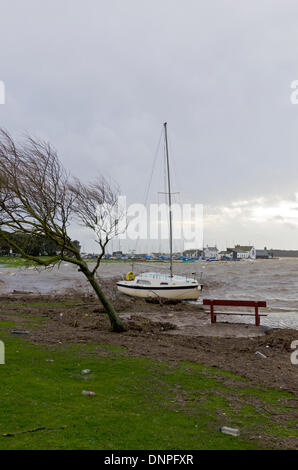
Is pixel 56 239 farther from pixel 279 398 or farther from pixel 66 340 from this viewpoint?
pixel 279 398

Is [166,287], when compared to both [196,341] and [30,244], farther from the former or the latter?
[30,244]

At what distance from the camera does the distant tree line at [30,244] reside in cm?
1297

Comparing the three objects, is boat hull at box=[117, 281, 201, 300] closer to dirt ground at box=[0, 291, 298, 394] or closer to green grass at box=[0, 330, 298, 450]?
dirt ground at box=[0, 291, 298, 394]

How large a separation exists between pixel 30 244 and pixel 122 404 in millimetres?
7917

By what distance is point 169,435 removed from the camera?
5.94m

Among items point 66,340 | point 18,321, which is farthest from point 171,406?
point 18,321

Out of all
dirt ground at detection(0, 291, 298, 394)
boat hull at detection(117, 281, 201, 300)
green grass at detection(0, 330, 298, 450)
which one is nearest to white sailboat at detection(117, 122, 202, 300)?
boat hull at detection(117, 281, 201, 300)

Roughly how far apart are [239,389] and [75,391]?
12.2 feet

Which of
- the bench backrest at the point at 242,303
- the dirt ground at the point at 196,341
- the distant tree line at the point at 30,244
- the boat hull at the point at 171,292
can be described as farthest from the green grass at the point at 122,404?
the boat hull at the point at 171,292

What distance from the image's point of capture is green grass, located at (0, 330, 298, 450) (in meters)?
5.75

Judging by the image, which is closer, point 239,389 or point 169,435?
point 169,435

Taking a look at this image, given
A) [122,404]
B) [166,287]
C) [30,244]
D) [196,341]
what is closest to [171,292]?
[166,287]

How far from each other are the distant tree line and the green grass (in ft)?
12.6

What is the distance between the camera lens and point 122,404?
7.23m
